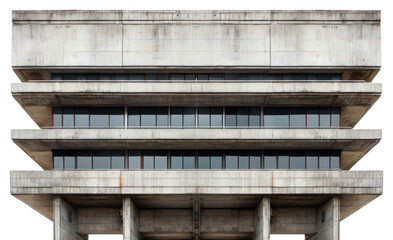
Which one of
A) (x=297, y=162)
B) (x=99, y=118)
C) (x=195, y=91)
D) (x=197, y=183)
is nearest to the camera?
(x=197, y=183)

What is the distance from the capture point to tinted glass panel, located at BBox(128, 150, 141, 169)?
53.3 meters

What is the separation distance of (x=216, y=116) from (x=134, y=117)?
260 inches

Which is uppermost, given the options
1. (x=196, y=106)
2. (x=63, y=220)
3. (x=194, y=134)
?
(x=196, y=106)

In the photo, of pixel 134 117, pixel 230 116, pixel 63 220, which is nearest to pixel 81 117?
pixel 134 117

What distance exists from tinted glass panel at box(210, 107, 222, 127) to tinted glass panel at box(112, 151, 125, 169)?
7.76 metres

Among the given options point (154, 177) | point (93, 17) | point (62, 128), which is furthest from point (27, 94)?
point (154, 177)

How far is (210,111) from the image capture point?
176 feet

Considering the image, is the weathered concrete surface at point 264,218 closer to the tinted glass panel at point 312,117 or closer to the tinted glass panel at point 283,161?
the tinted glass panel at point 283,161

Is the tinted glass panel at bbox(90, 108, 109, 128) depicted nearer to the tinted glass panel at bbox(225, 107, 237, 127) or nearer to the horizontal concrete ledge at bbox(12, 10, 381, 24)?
the horizontal concrete ledge at bbox(12, 10, 381, 24)

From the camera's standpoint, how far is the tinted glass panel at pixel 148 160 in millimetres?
53156

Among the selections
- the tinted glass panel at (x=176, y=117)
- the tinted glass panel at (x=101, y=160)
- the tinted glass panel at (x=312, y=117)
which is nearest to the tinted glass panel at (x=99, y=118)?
the tinted glass panel at (x=101, y=160)

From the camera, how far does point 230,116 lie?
53.4 metres

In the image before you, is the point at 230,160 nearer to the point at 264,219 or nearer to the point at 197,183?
the point at 197,183

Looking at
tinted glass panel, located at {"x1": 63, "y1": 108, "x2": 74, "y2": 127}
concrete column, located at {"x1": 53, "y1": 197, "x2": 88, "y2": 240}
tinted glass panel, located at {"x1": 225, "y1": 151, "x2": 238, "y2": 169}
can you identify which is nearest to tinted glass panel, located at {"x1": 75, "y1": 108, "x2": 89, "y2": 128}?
tinted glass panel, located at {"x1": 63, "y1": 108, "x2": 74, "y2": 127}
